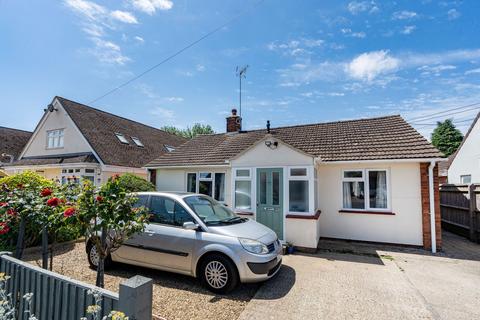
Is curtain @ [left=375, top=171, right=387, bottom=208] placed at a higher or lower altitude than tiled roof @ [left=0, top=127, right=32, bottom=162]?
lower

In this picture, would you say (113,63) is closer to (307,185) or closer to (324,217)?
(307,185)

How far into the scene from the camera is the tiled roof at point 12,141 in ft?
74.2

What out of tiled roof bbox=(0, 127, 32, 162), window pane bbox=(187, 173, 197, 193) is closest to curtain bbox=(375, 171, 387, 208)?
window pane bbox=(187, 173, 197, 193)

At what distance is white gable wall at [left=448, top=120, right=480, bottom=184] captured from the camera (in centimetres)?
1502

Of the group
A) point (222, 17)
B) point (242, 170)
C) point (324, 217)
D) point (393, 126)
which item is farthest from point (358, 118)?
point (222, 17)

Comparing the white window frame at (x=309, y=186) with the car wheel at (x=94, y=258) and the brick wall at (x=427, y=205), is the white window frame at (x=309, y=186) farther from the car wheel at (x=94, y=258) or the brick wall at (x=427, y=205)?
the car wheel at (x=94, y=258)

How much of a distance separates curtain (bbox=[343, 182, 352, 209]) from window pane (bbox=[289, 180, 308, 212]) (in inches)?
89.3

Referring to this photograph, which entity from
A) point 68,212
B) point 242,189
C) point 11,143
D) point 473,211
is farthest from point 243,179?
point 11,143

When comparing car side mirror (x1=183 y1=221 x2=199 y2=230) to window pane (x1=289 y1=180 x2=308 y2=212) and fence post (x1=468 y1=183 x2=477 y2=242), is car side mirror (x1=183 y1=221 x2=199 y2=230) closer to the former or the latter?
window pane (x1=289 y1=180 x2=308 y2=212)

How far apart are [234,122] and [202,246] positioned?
10894 mm

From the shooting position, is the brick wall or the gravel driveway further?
the brick wall

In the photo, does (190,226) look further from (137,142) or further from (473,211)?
(137,142)

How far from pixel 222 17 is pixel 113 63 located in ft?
16.2

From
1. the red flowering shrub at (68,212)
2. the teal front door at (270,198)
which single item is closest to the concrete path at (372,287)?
the teal front door at (270,198)
